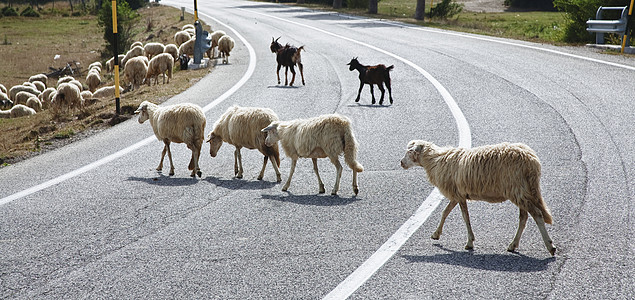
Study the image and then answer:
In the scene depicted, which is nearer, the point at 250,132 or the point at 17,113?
the point at 250,132

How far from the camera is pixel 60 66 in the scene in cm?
3675

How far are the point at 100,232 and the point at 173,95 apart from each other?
29.9 feet

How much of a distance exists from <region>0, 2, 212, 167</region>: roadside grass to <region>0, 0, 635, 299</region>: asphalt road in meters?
0.78

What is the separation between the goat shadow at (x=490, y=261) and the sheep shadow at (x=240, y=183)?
10.3 ft

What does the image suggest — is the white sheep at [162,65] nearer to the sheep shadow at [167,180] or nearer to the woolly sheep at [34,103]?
the woolly sheep at [34,103]

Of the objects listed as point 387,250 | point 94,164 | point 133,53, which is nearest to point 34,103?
point 133,53

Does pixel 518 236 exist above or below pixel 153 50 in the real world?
below

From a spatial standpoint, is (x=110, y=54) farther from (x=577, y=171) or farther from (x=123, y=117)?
(x=577, y=171)

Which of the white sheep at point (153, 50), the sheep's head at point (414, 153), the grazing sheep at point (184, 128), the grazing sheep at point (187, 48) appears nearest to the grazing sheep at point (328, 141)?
the sheep's head at point (414, 153)

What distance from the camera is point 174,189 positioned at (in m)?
8.38

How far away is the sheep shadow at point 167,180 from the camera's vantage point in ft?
28.6

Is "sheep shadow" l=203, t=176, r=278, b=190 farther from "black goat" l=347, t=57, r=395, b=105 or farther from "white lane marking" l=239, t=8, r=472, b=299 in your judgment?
"black goat" l=347, t=57, r=395, b=105

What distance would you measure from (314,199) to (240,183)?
1.34 m

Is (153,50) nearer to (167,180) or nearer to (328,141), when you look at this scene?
(167,180)
